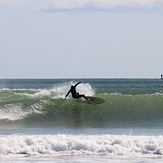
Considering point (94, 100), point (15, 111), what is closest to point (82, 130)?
point (15, 111)

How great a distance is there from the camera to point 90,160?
1484cm

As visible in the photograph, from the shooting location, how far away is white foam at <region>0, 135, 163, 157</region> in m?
16.0

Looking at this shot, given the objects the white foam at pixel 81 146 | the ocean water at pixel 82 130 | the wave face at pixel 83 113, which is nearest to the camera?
the ocean water at pixel 82 130

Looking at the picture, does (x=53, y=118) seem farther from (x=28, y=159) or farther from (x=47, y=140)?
(x=28, y=159)

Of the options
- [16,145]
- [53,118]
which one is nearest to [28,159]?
[16,145]

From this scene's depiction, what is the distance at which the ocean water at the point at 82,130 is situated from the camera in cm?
1573

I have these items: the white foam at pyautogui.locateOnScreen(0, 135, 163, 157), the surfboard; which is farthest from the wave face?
the white foam at pyautogui.locateOnScreen(0, 135, 163, 157)

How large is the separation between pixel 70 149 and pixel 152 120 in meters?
9.55

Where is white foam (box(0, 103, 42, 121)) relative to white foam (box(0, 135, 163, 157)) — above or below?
above

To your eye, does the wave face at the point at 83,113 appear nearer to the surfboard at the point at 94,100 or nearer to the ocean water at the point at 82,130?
the ocean water at the point at 82,130

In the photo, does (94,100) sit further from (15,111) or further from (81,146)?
(81,146)

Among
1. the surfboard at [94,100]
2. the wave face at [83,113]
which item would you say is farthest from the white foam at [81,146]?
the surfboard at [94,100]

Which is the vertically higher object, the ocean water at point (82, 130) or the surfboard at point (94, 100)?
the surfboard at point (94, 100)

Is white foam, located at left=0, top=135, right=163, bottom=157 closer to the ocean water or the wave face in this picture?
the ocean water
